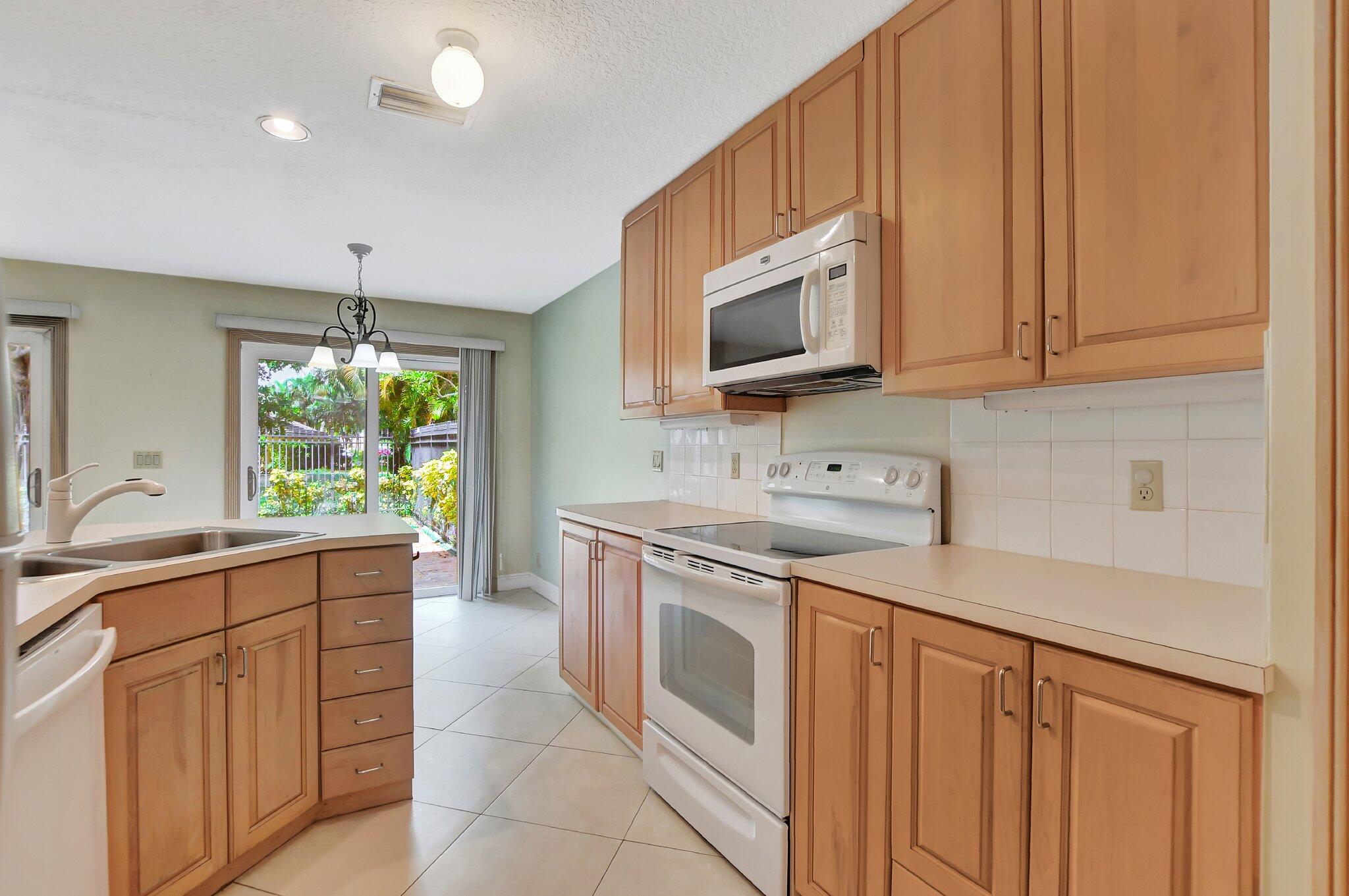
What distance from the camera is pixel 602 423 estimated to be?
4.19 meters

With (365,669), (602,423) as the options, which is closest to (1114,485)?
(365,669)

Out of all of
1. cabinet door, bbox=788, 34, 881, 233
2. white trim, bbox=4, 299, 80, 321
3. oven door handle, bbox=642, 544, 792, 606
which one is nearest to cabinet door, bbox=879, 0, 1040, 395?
cabinet door, bbox=788, 34, 881, 233

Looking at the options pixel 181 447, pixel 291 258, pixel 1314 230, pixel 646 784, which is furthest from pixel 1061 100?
A: pixel 181 447

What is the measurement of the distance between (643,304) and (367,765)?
207 centimetres

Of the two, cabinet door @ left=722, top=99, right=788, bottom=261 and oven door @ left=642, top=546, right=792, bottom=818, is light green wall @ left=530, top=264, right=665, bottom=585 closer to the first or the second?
oven door @ left=642, top=546, right=792, bottom=818

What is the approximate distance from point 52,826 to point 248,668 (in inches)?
27.5

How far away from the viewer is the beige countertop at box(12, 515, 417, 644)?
4.24 feet

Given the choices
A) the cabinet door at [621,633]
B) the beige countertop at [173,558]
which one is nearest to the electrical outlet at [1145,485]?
the cabinet door at [621,633]

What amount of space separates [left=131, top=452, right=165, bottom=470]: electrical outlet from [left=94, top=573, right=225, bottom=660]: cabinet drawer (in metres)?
3.03

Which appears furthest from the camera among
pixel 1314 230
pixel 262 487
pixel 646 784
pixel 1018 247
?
pixel 262 487

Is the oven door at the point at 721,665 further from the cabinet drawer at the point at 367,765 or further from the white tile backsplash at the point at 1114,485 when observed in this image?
the cabinet drawer at the point at 367,765

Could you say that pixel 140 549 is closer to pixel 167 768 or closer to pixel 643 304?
pixel 167 768

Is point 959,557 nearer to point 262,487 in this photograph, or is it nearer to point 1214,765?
point 1214,765

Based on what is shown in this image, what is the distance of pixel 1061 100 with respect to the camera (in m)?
1.37
